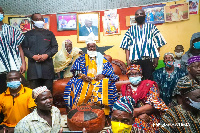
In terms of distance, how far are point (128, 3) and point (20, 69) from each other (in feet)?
12.3

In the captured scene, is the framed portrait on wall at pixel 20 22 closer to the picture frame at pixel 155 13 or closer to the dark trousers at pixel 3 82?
the dark trousers at pixel 3 82

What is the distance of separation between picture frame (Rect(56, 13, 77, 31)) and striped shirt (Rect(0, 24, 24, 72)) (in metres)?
2.73

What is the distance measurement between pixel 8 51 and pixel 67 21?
301 centimetres

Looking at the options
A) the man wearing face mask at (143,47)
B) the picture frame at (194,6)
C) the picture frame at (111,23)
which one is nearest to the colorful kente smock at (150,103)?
the man wearing face mask at (143,47)

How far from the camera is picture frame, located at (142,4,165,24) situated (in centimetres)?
591

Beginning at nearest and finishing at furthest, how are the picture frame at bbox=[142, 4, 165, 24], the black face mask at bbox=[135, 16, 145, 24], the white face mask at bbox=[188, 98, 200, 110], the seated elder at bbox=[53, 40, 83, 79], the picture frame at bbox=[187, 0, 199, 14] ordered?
the white face mask at bbox=[188, 98, 200, 110] < the black face mask at bbox=[135, 16, 145, 24] < the seated elder at bbox=[53, 40, 83, 79] < the picture frame at bbox=[187, 0, 199, 14] < the picture frame at bbox=[142, 4, 165, 24]

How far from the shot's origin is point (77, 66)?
14.7 ft

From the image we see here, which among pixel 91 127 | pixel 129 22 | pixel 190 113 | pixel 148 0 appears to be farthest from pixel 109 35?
pixel 190 113

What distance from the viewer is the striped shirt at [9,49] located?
12.0 ft

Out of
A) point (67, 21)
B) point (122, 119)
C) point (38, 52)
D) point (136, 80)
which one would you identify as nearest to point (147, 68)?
point (136, 80)

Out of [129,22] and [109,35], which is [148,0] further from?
[109,35]

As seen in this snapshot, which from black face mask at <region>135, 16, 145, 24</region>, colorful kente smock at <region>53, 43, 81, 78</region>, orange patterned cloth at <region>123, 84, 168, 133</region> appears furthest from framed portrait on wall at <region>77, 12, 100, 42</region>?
orange patterned cloth at <region>123, 84, 168, 133</region>

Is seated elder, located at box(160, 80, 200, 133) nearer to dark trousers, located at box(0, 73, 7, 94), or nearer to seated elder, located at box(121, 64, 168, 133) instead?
seated elder, located at box(121, 64, 168, 133)

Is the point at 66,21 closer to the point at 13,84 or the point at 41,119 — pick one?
the point at 13,84
